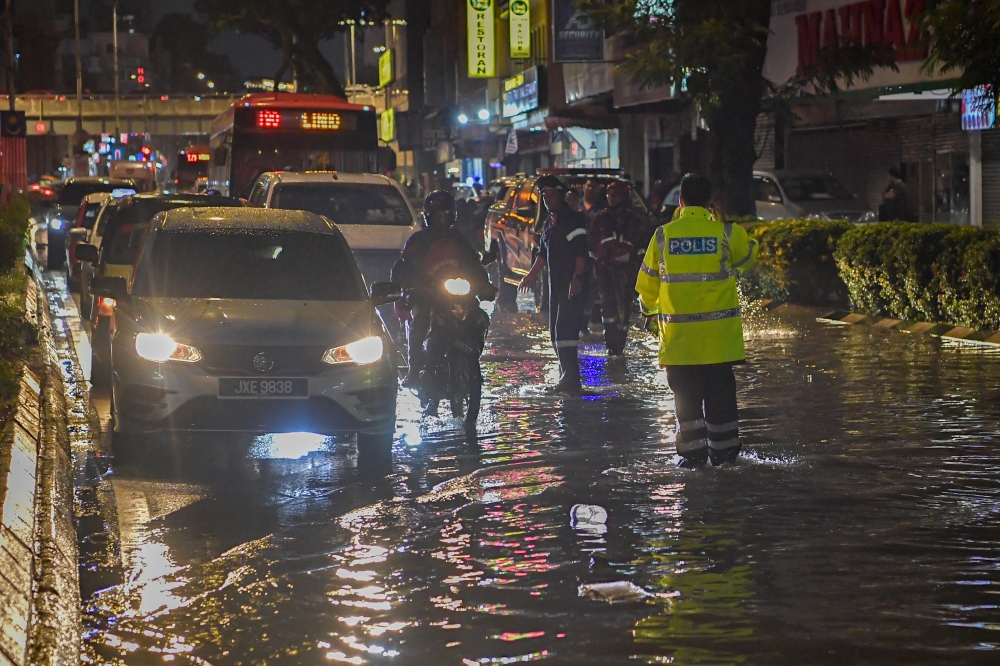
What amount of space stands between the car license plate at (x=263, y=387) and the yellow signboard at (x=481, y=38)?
42.2 metres

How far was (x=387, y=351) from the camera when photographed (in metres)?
10.2

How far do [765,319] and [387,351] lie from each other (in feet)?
35.2

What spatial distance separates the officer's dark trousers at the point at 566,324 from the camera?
1362cm

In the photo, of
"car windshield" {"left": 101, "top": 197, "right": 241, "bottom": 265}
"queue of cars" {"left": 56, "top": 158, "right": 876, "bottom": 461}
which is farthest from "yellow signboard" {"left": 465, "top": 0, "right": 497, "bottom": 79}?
"queue of cars" {"left": 56, "top": 158, "right": 876, "bottom": 461}

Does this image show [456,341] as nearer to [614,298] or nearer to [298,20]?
[614,298]

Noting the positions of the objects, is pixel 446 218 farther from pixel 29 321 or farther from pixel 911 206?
pixel 911 206

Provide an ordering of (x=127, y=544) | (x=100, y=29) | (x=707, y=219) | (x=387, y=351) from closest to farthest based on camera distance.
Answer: (x=127, y=544) < (x=707, y=219) < (x=387, y=351) < (x=100, y=29)

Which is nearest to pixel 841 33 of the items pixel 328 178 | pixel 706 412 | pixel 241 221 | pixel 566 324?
pixel 328 178

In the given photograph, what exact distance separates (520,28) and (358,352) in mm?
38989

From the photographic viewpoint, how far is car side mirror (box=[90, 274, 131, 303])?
10711mm

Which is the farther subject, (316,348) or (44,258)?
(44,258)

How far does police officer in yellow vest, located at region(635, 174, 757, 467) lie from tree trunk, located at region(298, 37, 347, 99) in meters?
41.8

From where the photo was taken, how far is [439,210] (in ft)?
38.1

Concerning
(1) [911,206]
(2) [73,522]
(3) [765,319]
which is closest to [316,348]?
(2) [73,522]
